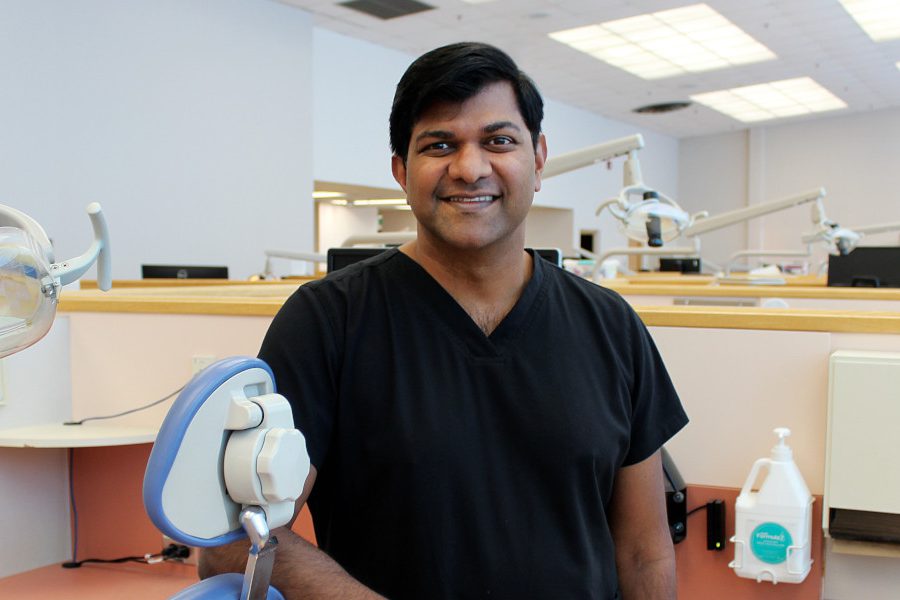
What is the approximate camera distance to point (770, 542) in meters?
1.44

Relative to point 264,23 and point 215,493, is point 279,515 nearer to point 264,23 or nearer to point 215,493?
point 215,493

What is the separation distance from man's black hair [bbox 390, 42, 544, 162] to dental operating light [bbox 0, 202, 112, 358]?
1.64 feet

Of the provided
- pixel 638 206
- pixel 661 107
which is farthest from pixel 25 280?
pixel 661 107

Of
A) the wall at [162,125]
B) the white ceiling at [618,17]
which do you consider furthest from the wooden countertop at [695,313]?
the white ceiling at [618,17]

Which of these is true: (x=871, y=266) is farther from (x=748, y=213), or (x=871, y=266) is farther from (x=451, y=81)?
(x=451, y=81)

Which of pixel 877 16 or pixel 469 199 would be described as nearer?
pixel 469 199

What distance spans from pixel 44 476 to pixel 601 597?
4.44ft

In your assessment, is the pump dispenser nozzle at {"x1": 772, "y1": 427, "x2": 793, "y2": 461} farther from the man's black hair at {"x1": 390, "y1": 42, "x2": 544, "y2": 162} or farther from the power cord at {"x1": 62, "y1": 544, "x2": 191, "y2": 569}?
the power cord at {"x1": 62, "y1": 544, "x2": 191, "y2": 569}

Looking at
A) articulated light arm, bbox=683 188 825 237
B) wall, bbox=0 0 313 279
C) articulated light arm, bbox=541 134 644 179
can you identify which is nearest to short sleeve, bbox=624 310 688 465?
articulated light arm, bbox=541 134 644 179

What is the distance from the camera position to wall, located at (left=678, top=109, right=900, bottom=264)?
42.6 ft

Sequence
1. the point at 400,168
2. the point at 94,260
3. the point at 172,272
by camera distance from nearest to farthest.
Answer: the point at 94,260 → the point at 400,168 → the point at 172,272

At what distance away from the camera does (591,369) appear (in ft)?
3.79

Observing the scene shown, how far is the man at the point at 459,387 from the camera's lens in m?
1.05

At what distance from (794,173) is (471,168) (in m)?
14.0
